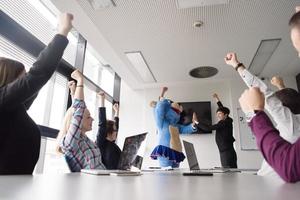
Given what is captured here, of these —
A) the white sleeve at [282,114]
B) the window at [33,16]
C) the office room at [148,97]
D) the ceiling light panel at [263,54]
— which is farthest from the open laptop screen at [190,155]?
the ceiling light panel at [263,54]

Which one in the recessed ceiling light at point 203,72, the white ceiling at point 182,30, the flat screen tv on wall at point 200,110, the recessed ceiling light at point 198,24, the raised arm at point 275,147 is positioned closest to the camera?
the raised arm at point 275,147

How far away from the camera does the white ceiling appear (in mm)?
2602

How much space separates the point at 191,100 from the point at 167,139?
2.58 m

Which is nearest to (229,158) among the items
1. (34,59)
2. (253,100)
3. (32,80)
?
(253,100)

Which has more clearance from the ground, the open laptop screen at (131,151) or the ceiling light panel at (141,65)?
the ceiling light panel at (141,65)

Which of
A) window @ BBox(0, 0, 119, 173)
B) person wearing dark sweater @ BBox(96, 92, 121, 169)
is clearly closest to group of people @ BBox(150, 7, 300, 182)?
person wearing dark sweater @ BBox(96, 92, 121, 169)

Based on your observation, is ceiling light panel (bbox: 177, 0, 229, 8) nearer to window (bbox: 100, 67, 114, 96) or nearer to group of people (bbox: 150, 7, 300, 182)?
group of people (bbox: 150, 7, 300, 182)

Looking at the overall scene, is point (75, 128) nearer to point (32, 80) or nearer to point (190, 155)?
point (32, 80)

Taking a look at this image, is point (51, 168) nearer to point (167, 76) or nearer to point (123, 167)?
point (123, 167)

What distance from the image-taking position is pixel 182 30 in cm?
302

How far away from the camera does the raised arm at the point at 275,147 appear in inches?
27.3

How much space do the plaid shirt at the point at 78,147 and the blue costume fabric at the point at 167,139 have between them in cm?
91

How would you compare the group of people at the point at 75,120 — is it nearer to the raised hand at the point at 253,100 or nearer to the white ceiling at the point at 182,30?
the raised hand at the point at 253,100

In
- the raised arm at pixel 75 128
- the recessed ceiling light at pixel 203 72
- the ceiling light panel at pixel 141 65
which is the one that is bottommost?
the raised arm at pixel 75 128
